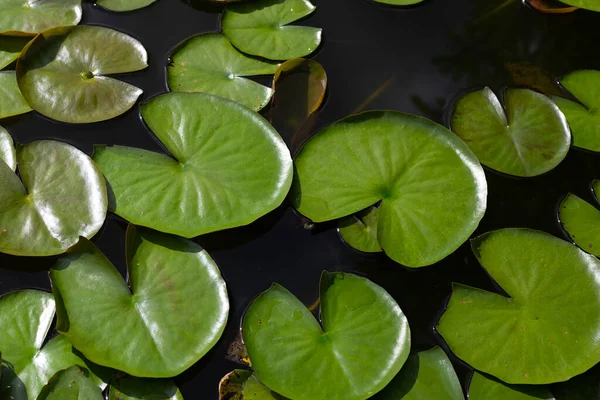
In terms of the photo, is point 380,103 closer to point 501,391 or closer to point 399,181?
point 399,181

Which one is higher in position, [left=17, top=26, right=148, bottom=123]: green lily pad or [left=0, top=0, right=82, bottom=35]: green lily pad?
[left=0, top=0, right=82, bottom=35]: green lily pad

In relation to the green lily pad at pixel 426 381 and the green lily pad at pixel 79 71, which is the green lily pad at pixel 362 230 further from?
the green lily pad at pixel 79 71

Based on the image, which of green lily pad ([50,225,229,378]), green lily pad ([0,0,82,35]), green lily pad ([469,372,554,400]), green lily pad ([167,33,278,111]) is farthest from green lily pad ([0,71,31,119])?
green lily pad ([469,372,554,400])

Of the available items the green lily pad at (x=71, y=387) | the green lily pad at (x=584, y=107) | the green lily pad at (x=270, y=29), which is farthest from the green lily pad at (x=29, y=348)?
the green lily pad at (x=584, y=107)

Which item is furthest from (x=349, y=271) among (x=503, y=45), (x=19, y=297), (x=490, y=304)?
(x=503, y=45)

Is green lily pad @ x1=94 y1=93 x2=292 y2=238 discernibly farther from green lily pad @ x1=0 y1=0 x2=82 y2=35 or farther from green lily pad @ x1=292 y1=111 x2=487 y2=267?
green lily pad @ x1=0 y1=0 x2=82 y2=35

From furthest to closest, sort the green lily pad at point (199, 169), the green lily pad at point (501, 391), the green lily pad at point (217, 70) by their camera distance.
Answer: the green lily pad at point (217, 70) < the green lily pad at point (199, 169) < the green lily pad at point (501, 391)

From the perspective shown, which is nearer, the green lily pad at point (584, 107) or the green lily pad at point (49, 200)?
the green lily pad at point (49, 200)
